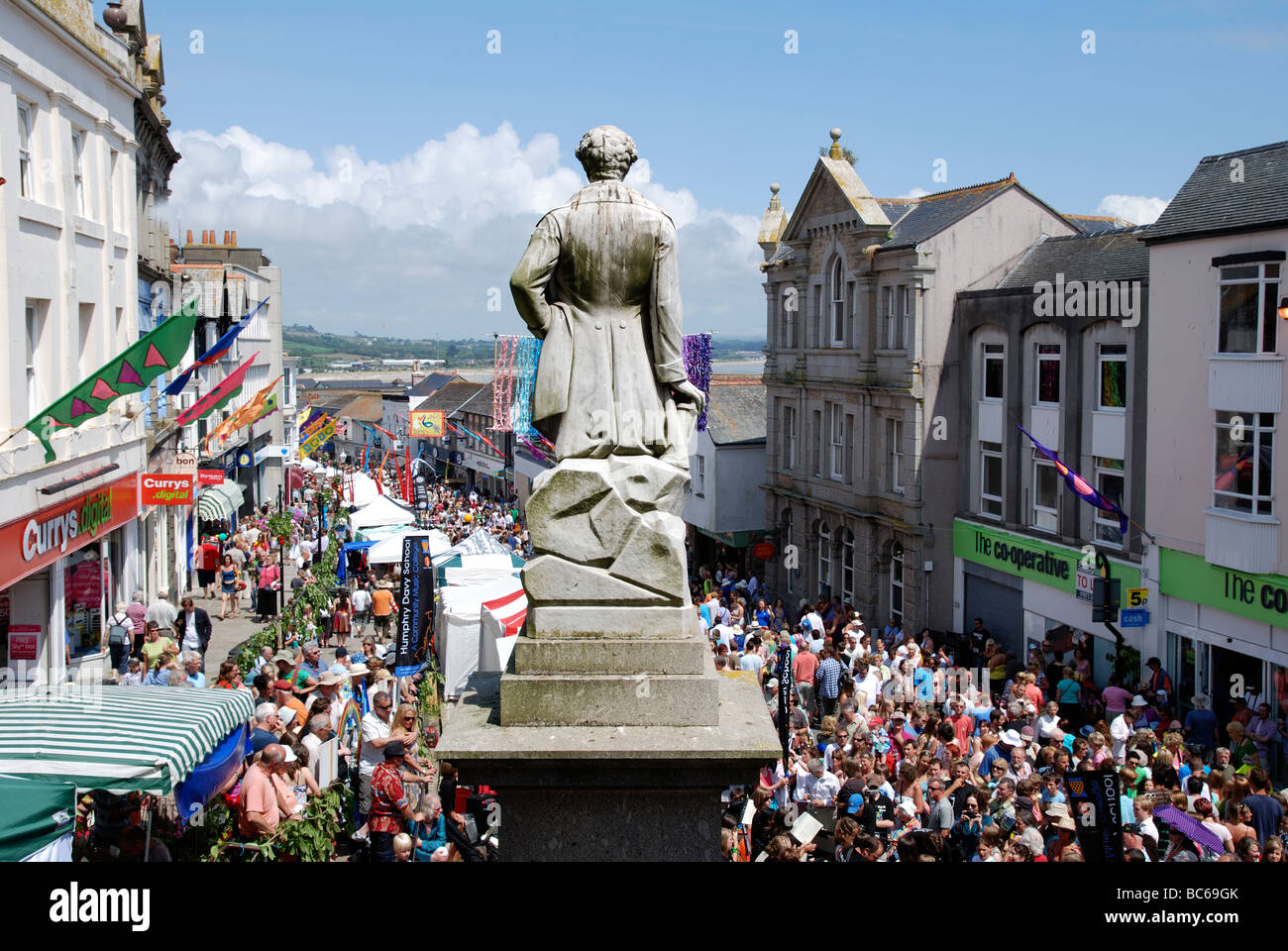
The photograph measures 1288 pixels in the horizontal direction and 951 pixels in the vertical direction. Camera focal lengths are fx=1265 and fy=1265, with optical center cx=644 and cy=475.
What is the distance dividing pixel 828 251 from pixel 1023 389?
8.71 meters

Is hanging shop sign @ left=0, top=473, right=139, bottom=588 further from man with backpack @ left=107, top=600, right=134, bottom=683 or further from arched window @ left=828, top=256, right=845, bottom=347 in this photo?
arched window @ left=828, top=256, right=845, bottom=347

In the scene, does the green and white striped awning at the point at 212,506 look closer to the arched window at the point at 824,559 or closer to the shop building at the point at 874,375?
the shop building at the point at 874,375

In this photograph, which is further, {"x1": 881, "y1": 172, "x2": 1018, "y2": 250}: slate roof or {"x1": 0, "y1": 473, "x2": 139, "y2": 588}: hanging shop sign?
{"x1": 881, "y1": 172, "x2": 1018, "y2": 250}: slate roof

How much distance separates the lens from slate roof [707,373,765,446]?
40.9m

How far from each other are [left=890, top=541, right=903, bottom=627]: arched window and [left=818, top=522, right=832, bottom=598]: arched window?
2.91m

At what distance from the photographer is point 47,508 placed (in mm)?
18719

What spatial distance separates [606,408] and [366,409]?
11884 cm

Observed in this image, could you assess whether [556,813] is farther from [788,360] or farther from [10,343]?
[788,360]

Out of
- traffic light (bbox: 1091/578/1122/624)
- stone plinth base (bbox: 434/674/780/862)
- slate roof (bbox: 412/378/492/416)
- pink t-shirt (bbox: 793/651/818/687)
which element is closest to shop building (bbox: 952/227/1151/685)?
traffic light (bbox: 1091/578/1122/624)

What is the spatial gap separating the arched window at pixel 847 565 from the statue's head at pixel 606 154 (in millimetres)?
27221

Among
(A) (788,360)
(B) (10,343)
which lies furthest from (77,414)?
(A) (788,360)

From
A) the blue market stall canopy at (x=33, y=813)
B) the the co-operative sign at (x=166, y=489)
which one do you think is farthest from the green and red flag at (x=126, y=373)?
the blue market stall canopy at (x=33, y=813)

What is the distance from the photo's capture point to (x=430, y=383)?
361 feet

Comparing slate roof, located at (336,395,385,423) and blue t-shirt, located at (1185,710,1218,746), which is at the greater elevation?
slate roof, located at (336,395,385,423)
